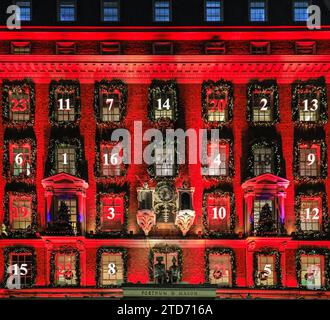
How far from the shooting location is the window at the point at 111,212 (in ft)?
247

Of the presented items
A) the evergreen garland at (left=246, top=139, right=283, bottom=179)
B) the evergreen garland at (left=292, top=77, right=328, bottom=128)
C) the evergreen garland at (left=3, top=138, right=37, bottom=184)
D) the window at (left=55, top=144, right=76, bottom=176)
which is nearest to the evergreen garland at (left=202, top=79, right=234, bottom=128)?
the evergreen garland at (left=246, top=139, right=283, bottom=179)

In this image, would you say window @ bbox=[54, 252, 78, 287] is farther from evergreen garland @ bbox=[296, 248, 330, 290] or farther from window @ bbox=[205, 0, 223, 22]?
window @ bbox=[205, 0, 223, 22]

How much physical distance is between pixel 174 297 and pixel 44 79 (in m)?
18.4

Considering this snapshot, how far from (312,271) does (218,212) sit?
639cm

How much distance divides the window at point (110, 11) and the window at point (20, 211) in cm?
1177

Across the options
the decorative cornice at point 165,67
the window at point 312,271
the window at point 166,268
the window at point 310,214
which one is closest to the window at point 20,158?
the decorative cornice at point 165,67

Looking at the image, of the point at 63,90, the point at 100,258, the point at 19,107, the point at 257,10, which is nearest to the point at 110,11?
the point at 63,90

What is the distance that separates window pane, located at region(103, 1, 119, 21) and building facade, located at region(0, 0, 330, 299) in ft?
0.44

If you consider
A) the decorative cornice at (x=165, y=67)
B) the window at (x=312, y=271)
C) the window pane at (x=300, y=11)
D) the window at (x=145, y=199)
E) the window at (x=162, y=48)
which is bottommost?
the window at (x=312, y=271)

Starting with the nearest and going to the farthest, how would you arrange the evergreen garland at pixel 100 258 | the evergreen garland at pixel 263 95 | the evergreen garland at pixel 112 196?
the evergreen garland at pixel 100 258 < the evergreen garland at pixel 112 196 < the evergreen garland at pixel 263 95

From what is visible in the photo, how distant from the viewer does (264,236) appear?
73.7 metres

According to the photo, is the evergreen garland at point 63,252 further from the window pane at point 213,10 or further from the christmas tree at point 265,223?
the window pane at point 213,10

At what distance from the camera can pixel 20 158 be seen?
248 feet
